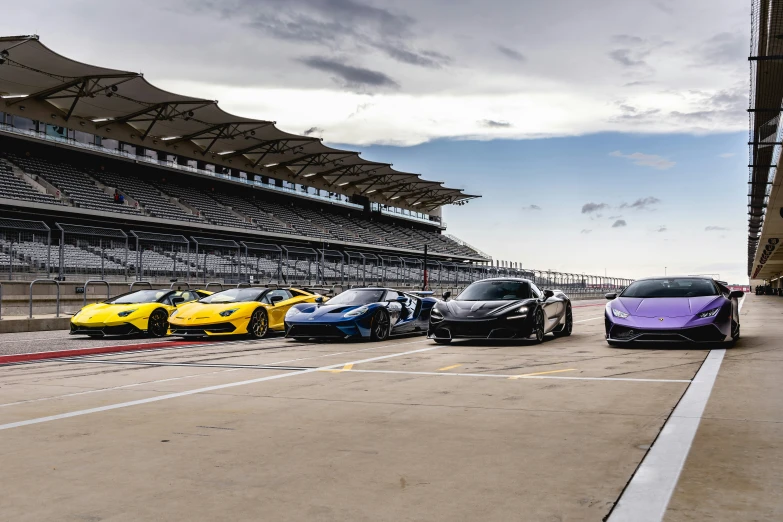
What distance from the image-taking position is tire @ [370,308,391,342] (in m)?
14.2

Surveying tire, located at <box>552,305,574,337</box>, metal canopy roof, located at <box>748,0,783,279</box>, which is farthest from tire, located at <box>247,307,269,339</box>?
metal canopy roof, located at <box>748,0,783,279</box>

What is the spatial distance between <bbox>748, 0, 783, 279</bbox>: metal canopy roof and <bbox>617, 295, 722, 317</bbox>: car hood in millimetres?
6141

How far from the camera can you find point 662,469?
402 centimetres

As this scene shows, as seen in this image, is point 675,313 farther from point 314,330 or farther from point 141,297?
point 141,297

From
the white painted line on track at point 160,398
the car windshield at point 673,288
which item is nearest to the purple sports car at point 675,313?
the car windshield at point 673,288

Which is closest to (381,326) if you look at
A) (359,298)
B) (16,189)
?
(359,298)

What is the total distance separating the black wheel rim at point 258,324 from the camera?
15430 millimetres

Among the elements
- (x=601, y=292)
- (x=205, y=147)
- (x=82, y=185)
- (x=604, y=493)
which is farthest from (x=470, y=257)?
(x=604, y=493)

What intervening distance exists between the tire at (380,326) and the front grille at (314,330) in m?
0.69

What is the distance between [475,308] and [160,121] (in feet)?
125

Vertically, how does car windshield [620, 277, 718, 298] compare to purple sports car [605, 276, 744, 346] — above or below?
above

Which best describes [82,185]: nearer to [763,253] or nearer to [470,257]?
[470,257]

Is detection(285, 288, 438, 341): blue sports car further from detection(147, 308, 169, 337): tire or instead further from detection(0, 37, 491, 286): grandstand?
detection(0, 37, 491, 286): grandstand

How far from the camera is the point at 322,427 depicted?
5.37 metres
